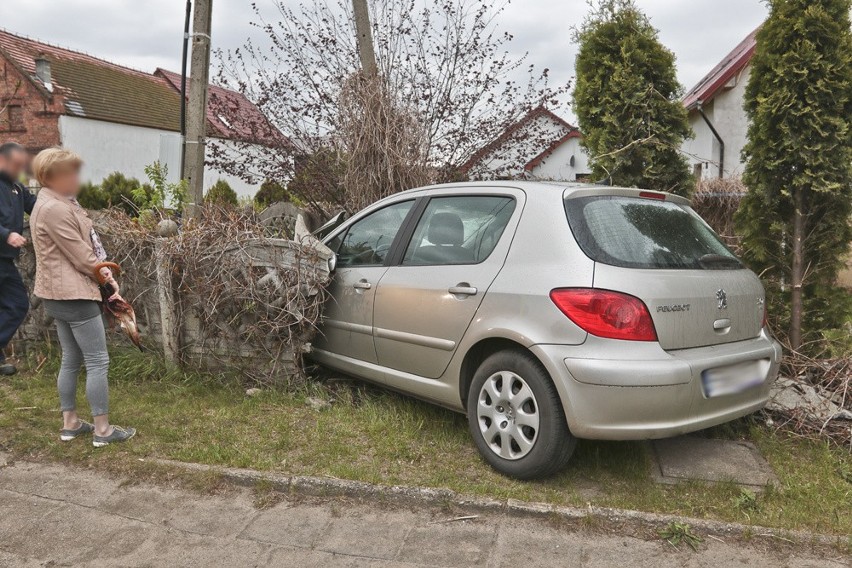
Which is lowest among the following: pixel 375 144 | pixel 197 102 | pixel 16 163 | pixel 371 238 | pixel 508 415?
pixel 508 415

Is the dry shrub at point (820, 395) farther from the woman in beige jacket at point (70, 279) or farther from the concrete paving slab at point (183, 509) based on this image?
the woman in beige jacket at point (70, 279)

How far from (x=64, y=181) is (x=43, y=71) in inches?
1049

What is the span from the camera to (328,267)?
492 centimetres

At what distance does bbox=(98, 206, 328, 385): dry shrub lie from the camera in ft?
15.8

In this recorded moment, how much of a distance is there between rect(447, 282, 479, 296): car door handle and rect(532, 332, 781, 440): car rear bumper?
60 centimetres

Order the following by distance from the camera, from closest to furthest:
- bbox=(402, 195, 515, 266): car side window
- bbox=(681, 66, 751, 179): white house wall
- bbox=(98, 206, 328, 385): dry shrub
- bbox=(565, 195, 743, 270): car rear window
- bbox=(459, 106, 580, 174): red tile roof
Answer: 1. bbox=(565, 195, 743, 270): car rear window
2. bbox=(402, 195, 515, 266): car side window
3. bbox=(98, 206, 328, 385): dry shrub
4. bbox=(459, 106, 580, 174): red tile roof
5. bbox=(681, 66, 751, 179): white house wall

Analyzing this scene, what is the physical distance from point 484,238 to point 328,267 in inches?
56.9

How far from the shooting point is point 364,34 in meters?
7.21

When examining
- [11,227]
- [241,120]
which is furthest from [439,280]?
[241,120]

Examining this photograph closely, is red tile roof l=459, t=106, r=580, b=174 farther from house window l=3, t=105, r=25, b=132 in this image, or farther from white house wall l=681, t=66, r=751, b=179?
house window l=3, t=105, r=25, b=132

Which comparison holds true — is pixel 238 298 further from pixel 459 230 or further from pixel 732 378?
pixel 732 378

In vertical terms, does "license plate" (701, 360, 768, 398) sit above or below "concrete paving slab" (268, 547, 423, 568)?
above

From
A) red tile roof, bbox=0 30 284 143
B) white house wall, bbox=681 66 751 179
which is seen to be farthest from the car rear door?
red tile roof, bbox=0 30 284 143

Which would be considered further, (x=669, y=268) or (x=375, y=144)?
(x=375, y=144)
